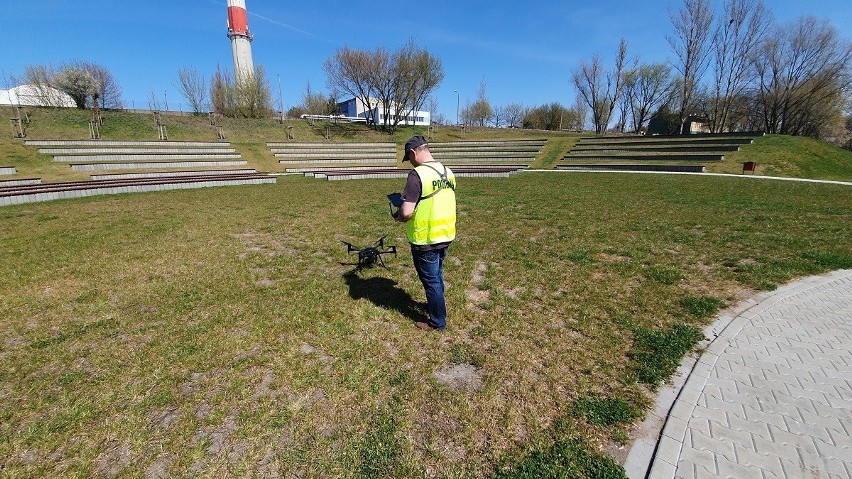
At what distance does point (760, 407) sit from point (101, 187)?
2046cm

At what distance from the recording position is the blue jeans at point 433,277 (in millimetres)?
3791

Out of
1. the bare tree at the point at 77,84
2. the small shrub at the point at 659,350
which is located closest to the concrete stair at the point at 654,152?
the small shrub at the point at 659,350

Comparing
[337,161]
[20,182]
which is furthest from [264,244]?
[337,161]

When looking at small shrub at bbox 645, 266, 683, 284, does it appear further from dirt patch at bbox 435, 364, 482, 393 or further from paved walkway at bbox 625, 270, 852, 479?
dirt patch at bbox 435, 364, 482, 393

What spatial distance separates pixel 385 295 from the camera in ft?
16.5

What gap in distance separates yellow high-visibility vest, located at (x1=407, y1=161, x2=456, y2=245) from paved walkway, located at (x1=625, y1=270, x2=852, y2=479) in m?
2.38

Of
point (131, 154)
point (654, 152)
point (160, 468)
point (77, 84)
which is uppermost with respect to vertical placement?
point (77, 84)

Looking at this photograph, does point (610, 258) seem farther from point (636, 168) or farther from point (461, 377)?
point (636, 168)

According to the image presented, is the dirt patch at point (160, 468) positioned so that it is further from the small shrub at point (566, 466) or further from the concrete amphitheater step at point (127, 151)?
the concrete amphitheater step at point (127, 151)

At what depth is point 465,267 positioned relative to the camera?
20.1 ft

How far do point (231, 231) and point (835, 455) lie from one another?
32.3 ft

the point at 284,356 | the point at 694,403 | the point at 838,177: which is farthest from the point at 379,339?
the point at 838,177

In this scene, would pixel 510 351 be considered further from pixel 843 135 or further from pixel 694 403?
pixel 843 135

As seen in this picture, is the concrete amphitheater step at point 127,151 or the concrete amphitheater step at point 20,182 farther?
the concrete amphitheater step at point 127,151
